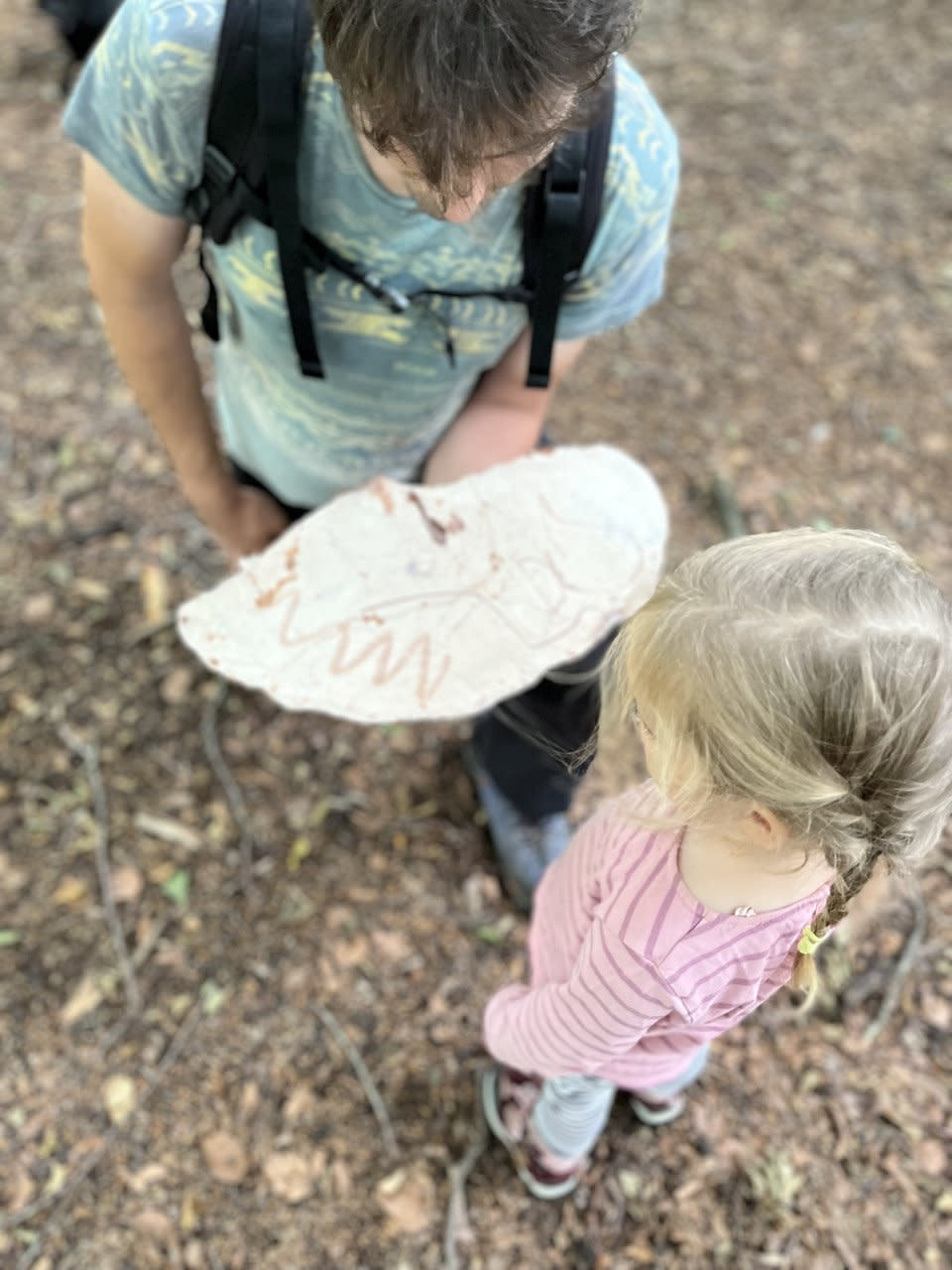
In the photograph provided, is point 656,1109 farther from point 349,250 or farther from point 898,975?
point 349,250

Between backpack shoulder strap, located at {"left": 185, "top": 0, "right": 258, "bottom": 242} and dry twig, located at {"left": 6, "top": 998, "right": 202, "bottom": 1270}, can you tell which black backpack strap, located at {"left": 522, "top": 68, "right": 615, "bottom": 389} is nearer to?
backpack shoulder strap, located at {"left": 185, "top": 0, "right": 258, "bottom": 242}

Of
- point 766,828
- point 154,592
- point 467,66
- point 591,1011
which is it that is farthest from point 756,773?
point 154,592

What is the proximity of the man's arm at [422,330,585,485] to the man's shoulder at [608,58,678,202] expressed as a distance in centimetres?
32

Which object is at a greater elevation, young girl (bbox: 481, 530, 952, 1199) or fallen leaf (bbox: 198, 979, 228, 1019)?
young girl (bbox: 481, 530, 952, 1199)

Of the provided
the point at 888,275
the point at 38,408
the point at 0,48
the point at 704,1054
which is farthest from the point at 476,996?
the point at 0,48

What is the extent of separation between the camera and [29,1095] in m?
1.81

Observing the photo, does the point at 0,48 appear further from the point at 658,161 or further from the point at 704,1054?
the point at 704,1054

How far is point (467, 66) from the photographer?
84 cm

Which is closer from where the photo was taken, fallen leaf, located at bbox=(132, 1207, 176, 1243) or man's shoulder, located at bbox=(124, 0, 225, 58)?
man's shoulder, located at bbox=(124, 0, 225, 58)

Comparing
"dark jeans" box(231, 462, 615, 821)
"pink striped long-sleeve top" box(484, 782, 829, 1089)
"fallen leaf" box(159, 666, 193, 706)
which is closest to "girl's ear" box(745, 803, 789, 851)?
"pink striped long-sleeve top" box(484, 782, 829, 1089)

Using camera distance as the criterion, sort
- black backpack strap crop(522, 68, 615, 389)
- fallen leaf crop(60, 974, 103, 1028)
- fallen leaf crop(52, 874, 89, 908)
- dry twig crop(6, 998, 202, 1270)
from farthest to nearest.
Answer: fallen leaf crop(52, 874, 89, 908), fallen leaf crop(60, 974, 103, 1028), dry twig crop(6, 998, 202, 1270), black backpack strap crop(522, 68, 615, 389)

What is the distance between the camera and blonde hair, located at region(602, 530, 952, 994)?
2.68 ft

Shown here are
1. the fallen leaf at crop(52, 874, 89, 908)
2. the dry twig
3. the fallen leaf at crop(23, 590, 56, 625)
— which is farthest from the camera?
the fallen leaf at crop(23, 590, 56, 625)

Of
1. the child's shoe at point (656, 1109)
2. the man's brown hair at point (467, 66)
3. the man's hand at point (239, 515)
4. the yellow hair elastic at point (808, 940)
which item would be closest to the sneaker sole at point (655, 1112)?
the child's shoe at point (656, 1109)
